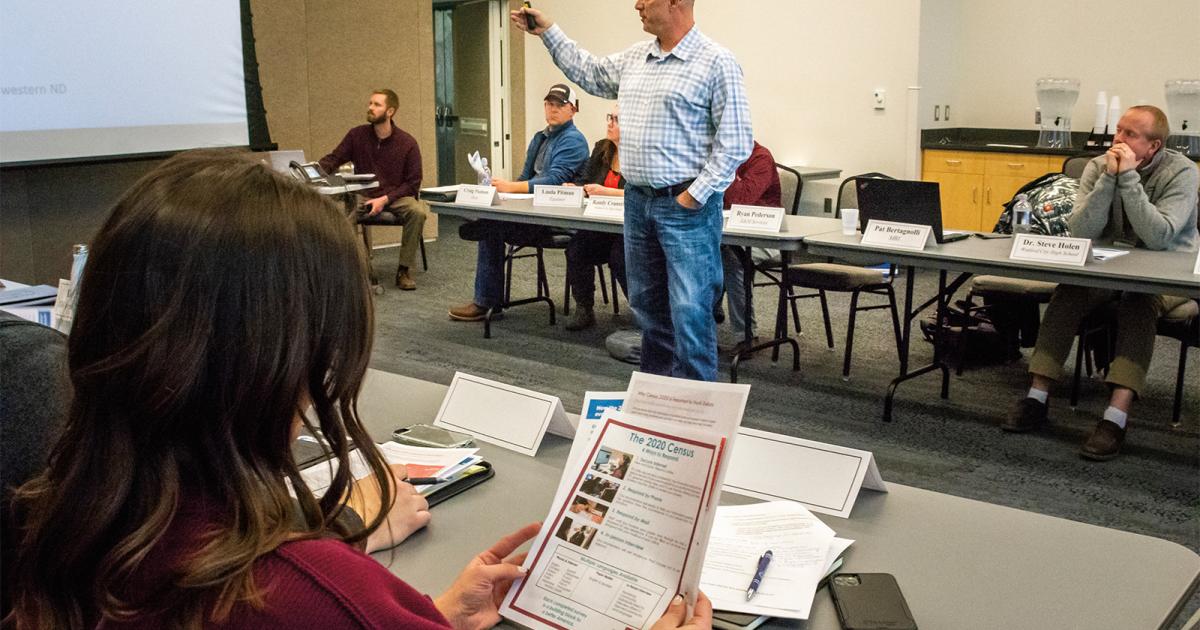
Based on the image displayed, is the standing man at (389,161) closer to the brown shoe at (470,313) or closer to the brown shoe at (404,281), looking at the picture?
the brown shoe at (404,281)

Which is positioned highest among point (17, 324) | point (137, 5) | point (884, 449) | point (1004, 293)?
point (137, 5)

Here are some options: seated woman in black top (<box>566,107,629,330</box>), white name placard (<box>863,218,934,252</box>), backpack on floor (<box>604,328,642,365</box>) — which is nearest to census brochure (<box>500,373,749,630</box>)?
white name placard (<box>863,218,934,252</box>)

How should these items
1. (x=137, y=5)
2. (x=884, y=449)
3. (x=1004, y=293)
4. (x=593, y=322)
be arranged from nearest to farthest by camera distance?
(x=884, y=449) → (x=1004, y=293) → (x=137, y=5) → (x=593, y=322)

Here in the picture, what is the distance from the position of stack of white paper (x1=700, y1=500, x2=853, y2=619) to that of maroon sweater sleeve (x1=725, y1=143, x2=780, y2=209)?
10.4 ft

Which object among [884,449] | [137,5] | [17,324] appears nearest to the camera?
[17,324]

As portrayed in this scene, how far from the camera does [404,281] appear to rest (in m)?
6.13

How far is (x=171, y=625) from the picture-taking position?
2.34ft

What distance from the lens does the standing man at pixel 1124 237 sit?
329 cm

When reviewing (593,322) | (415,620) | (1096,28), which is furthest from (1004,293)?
(415,620)

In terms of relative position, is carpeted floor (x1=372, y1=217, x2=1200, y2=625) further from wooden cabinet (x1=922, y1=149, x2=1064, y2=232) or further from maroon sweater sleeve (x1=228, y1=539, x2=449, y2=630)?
maroon sweater sleeve (x1=228, y1=539, x2=449, y2=630)

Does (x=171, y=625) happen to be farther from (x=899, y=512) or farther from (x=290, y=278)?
(x=899, y=512)

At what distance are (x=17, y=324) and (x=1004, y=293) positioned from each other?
11.7 ft

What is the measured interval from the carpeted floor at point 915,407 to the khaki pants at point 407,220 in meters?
0.51

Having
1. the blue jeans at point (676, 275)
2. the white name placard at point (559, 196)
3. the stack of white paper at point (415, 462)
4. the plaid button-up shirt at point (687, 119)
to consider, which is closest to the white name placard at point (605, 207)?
the white name placard at point (559, 196)
